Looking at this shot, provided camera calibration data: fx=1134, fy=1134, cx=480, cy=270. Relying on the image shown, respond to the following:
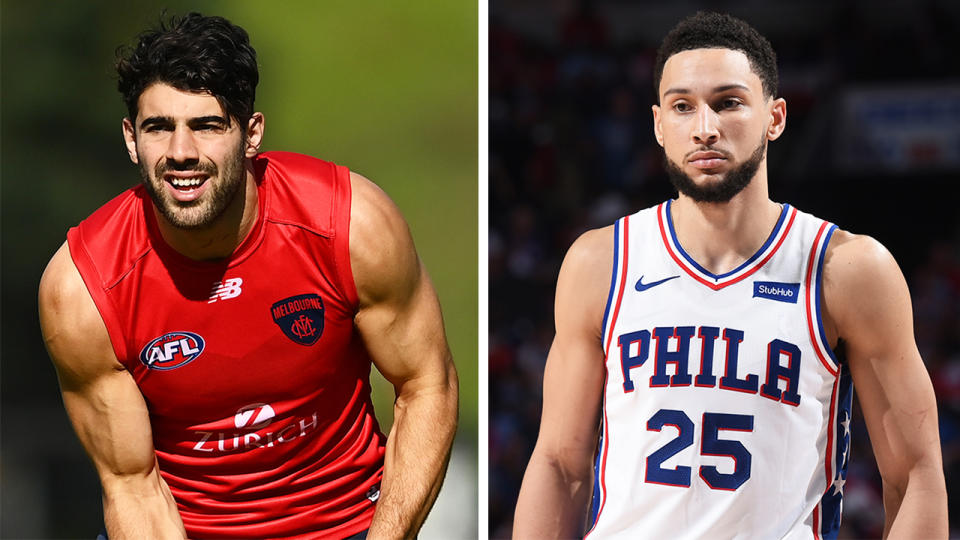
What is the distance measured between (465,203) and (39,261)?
8.76 feet

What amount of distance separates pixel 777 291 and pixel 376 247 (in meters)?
1.18

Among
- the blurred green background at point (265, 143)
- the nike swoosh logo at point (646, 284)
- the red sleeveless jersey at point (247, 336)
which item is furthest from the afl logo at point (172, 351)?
the blurred green background at point (265, 143)

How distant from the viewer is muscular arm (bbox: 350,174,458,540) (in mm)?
3430

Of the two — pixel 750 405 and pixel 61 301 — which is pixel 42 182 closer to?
pixel 61 301

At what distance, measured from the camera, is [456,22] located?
23.1 feet

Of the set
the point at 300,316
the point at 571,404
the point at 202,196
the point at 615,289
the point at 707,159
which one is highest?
the point at 707,159

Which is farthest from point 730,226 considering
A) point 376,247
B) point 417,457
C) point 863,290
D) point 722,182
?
point 417,457

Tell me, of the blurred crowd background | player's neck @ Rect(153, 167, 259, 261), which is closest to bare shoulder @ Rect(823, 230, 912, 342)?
player's neck @ Rect(153, 167, 259, 261)

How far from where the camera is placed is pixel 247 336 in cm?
343

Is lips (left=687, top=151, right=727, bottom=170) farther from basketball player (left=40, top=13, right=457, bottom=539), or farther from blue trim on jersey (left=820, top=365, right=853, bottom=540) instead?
basketball player (left=40, top=13, right=457, bottom=539)

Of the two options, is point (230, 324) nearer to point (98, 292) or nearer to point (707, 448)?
point (98, 292)

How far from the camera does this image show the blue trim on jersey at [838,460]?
3.11 m

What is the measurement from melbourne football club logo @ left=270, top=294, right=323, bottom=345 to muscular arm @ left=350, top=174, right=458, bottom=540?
0.14 metres

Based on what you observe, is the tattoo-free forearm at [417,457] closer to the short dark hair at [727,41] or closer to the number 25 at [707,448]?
the number 25 at [707,448]
